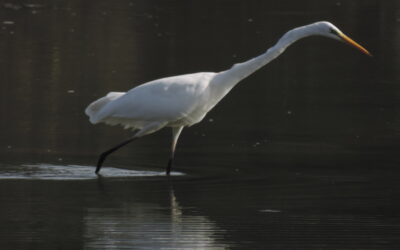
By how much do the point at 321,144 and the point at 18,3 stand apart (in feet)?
55.6

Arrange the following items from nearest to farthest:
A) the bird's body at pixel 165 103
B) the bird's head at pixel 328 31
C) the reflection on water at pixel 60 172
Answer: the reflection on water at pixel 60 172 → the bird's body at pixel 165 103 → the bird's head at pixel 328 31

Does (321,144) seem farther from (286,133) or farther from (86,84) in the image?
(86,84)

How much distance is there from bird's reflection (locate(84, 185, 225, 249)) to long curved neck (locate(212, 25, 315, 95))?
1781mm

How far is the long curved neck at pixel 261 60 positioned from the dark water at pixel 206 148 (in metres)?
0.81

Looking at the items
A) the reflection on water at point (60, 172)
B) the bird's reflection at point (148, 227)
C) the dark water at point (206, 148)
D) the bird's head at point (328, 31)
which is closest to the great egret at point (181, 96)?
the bird's head at point (328, 31)

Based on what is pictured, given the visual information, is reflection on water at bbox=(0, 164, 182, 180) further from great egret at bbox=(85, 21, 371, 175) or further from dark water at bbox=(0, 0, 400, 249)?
great egret at bbox=(85, 21, 371, 175)

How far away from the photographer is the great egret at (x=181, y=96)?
11.2 meters

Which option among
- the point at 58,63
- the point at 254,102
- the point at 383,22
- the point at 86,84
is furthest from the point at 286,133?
the point at 383,22

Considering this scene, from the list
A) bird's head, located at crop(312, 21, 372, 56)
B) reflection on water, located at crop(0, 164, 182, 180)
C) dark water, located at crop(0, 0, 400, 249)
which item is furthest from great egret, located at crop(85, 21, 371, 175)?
dark water, located at crop(0, 0, 400, 249)

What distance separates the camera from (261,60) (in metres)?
11.4

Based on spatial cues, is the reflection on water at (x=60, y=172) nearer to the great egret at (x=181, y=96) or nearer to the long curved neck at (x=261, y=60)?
the great egret at (x=181, y=96)

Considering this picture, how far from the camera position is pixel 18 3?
2855 cm

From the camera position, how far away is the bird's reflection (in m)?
8.17

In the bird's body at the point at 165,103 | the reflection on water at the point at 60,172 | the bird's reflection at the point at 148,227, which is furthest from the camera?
the bird's body at the point at 165,103
